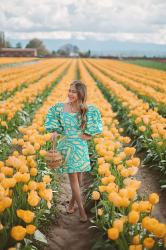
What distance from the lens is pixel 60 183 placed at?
614 cm

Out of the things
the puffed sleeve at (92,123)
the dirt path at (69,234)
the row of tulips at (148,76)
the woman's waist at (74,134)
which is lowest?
the dirt path at (69,234)

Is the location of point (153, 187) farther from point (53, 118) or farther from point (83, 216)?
point (53, 118)

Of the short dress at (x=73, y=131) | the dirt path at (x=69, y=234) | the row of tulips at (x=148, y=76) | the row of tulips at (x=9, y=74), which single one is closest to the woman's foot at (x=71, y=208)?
the dirt path at (x=69, y=234)

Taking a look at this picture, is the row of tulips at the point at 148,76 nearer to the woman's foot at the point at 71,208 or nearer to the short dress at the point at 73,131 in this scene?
the woman's foot at the point at 71,208

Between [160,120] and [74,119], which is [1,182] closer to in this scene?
[74,119]

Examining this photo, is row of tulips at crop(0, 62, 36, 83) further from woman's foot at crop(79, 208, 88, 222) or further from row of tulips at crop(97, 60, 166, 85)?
woman's foot at crop(79, 208, 88, 222)

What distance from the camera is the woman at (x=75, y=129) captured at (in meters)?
4.58

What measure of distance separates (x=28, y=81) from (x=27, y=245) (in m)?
16.5

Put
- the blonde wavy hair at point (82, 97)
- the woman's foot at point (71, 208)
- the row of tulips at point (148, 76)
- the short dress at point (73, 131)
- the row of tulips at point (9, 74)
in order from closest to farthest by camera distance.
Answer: the blonde wavy hair at point (82, 97), the short dress at point (73, 131), the woman's foot at point (71, 208), the row of tulips at point (148, 76), the row of tulips at point (9, 74)

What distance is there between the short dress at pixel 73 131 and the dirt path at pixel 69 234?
0.63m

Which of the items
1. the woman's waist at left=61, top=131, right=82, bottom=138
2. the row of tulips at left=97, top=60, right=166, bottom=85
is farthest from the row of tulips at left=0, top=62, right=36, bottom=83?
the woman's waist at left=61, top=131, right=82, bottom=138

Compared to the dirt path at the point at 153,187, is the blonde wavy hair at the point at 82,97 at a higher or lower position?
Result: higher

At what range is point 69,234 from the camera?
4.51 metres

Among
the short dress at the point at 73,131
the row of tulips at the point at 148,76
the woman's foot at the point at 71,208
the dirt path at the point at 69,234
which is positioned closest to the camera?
the dirt path at the point at 69,234
